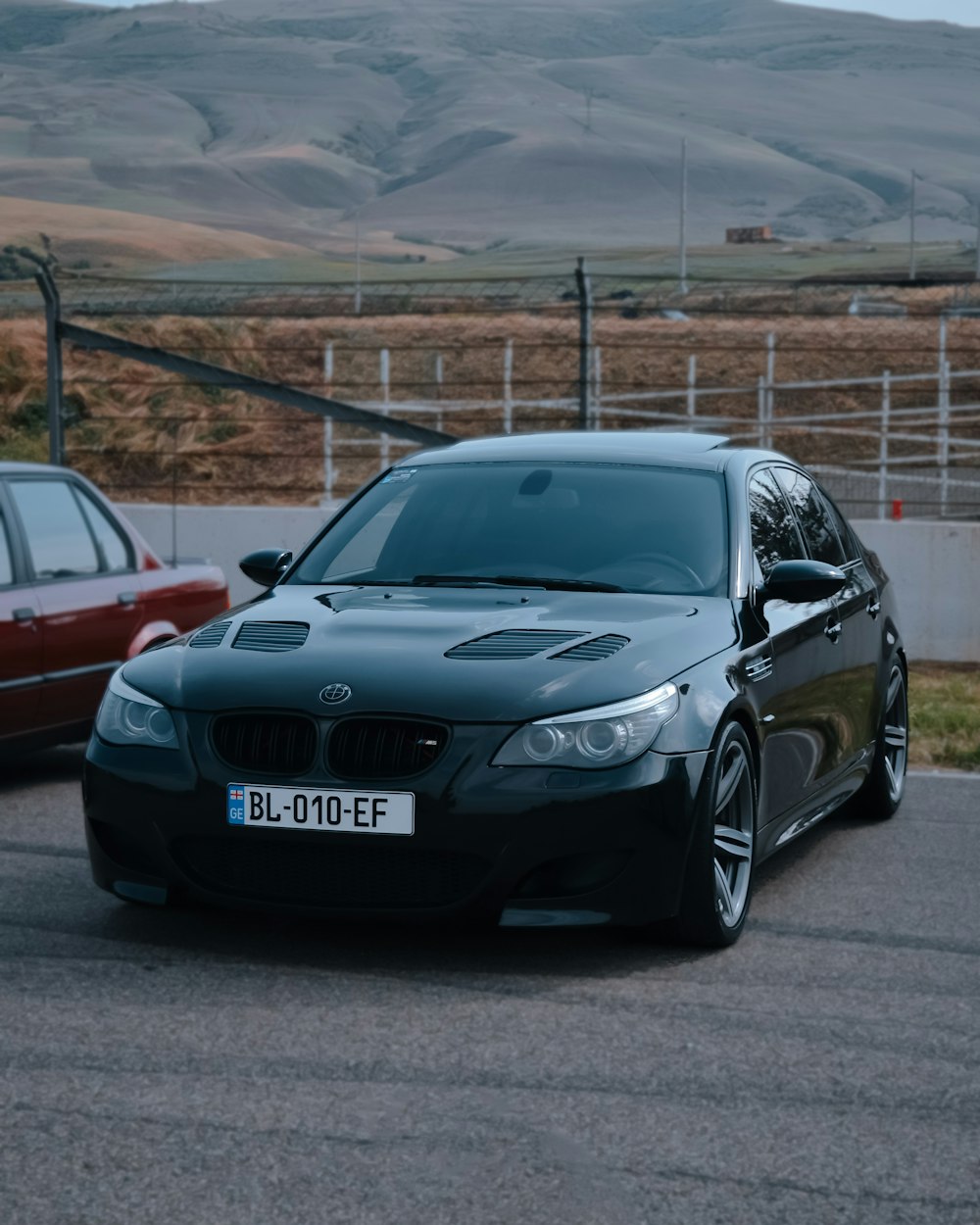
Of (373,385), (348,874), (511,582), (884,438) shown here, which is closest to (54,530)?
(511,582)

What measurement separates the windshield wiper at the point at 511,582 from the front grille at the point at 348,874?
4.30ft

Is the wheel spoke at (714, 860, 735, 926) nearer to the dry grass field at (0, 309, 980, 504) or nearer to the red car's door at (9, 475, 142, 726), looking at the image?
the red car's door at (9, 475, 142, 726)

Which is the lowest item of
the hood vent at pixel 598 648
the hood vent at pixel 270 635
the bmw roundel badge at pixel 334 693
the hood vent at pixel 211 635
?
the hood vent at pixel 211 635

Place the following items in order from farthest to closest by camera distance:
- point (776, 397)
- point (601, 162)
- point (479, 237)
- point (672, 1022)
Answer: point (601, 162) < point (479, 237) < point (776, 397) < point (672, 1022)

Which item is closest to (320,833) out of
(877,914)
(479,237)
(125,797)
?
(125,797)

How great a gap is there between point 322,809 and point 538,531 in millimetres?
1707

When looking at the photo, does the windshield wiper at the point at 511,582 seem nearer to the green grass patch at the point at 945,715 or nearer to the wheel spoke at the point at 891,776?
the wheel spoke at the point at 891,776

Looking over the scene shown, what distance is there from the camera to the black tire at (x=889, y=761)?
25.8 ft

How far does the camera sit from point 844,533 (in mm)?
7949

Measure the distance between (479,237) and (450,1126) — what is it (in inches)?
6087

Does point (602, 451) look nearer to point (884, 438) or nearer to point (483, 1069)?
point (483, 1069)

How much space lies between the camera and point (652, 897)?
525cm

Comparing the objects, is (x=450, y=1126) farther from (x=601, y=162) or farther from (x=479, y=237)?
(x=601, y=162)

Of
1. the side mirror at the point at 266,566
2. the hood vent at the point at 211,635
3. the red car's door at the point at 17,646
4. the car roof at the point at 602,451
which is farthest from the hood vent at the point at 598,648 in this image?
the red car's door at the point at 17,646
